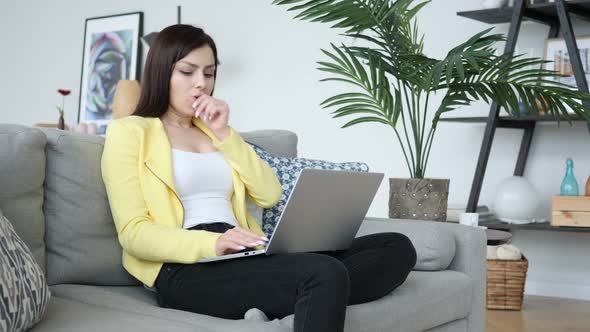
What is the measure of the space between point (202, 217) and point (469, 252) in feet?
2.73

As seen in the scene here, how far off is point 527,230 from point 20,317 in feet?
10.7

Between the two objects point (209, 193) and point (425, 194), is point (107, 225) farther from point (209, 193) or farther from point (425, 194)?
point (425, 194)

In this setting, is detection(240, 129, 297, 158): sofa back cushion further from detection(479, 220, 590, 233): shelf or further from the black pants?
detection(479, 220, 590, 233): shelf

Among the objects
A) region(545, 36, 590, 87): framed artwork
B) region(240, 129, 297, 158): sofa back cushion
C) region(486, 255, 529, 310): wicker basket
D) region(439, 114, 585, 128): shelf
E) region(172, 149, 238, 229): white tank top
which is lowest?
region(486, 255, 529, 310): wicker basket

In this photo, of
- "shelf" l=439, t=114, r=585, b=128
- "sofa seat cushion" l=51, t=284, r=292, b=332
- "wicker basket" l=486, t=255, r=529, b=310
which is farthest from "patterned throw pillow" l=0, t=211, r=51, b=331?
"shelf" l=439, t=114, r=585, b=128

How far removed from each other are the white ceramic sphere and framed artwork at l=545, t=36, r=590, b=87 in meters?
0.53

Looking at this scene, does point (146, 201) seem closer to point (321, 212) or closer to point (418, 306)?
point (321, 212)

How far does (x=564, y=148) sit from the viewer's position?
4070mm

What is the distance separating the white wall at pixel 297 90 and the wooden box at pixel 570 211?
0.36 meters

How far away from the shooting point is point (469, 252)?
93.7 inches

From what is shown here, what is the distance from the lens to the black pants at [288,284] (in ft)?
5.24

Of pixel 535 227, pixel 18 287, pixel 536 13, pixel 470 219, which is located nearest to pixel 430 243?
pixel 470 219

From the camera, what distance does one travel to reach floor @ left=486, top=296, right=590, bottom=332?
3285mm

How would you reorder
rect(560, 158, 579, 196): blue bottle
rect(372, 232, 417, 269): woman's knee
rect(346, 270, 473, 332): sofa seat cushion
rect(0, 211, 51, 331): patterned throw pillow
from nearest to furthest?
1. rect(0, 211, 51, 331): patterned throw pillow
2. rect(346, 270, 473, 332): sofa seat cushion
3. rect(372, 232, 417, 269): woman's knee
4. rect(560, 158, 579, 196): blue bottle
